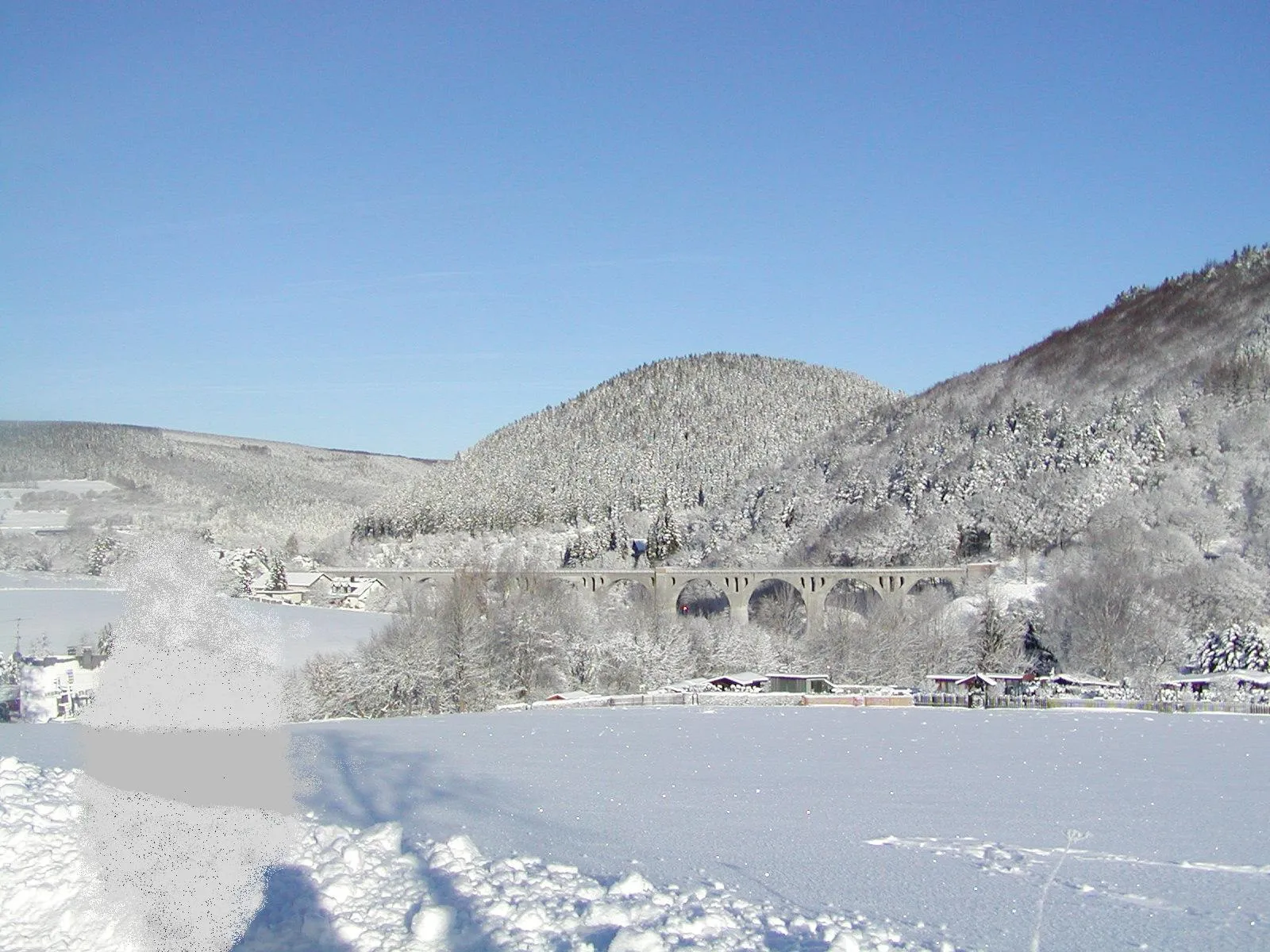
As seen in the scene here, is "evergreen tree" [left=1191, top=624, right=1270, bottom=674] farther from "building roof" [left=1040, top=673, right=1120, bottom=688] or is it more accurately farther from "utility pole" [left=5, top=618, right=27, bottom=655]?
"utility pole" [left=5, top=618, right=27, bottom=655]

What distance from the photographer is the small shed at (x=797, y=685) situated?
34.2 meters

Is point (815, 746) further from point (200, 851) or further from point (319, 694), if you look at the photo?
point (319, 694)

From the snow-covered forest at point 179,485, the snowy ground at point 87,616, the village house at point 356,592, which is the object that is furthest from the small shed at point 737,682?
the snow-covered forest at point 179,485

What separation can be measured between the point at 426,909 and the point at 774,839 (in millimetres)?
4296

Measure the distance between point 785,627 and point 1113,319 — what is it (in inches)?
3095

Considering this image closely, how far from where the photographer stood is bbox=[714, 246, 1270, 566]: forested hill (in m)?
58.6

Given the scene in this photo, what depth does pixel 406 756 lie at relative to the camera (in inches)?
627

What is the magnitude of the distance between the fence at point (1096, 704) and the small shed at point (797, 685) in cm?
425

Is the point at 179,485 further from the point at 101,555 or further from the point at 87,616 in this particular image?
the point at 87,616

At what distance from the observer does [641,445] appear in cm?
13538

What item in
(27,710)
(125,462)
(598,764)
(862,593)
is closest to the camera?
(598,764)

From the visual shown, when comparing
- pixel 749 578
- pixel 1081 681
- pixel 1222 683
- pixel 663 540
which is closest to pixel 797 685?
pixel 1081 681

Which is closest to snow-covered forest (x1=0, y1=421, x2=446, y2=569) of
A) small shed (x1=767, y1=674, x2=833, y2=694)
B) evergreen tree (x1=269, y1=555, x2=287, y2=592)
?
evergreen tree (x1=269, y1=555, x2=287, y2=592)

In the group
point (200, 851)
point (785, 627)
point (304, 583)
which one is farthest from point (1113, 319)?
point (200, 851)
